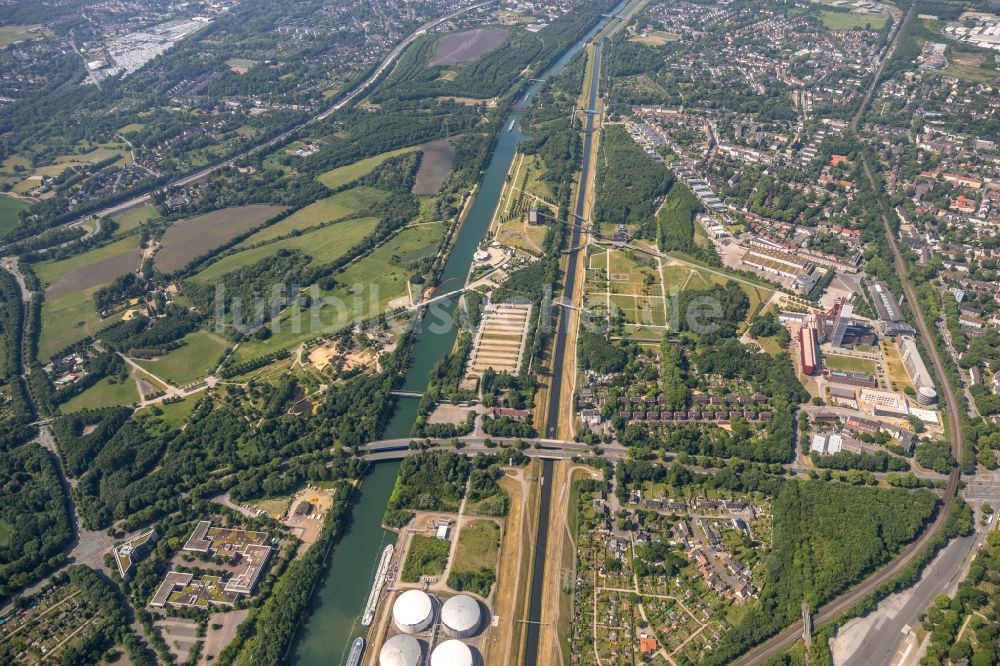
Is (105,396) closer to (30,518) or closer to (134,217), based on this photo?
(30,518)

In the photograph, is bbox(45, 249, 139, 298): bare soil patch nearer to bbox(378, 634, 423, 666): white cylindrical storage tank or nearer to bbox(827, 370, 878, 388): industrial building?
bbox(378, 634, 423, 666): white cylindrical storage tank

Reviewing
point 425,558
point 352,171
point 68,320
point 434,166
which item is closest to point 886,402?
point 425,558

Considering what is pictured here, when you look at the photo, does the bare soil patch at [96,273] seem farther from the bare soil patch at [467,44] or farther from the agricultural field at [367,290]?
the bare soil patch at [467,44]

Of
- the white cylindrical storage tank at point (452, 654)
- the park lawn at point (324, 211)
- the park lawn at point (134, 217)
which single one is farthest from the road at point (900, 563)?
the park lawn at point (134, 217)

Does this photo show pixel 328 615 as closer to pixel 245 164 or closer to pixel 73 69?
pixel 245 164

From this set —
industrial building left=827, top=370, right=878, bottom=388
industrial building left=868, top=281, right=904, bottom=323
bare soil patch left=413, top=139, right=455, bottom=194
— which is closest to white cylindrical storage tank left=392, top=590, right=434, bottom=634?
industrial building left=827, top=370, right=878, bottom=388

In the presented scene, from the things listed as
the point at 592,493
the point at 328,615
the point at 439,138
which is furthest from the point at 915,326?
the point at 439,138
